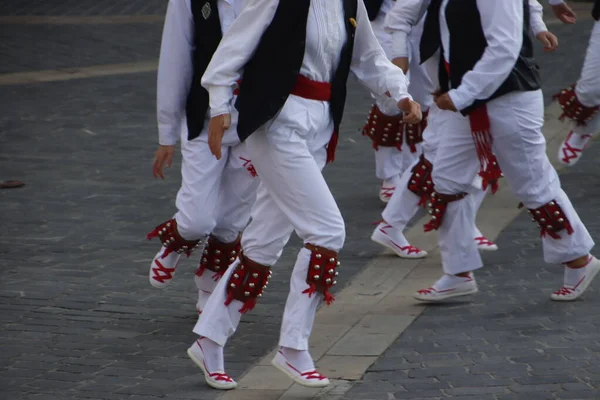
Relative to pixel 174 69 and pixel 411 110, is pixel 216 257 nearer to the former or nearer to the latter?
pixel 174 69

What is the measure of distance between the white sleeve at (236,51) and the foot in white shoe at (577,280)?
244cm

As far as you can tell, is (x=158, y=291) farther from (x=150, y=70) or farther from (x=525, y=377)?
(x=150, y=70)

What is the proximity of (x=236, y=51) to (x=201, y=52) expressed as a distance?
0.94 m

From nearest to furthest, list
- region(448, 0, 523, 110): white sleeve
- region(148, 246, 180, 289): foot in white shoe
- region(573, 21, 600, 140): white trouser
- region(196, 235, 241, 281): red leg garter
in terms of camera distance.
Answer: region(448, 0, 523, 110): white sleeve → region(196, 235, 241, 281): red leg garter → region(148, 246, 180, 289): foot in white shoe → region(573, 21, 600, 140): white trouser

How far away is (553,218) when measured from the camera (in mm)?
6531

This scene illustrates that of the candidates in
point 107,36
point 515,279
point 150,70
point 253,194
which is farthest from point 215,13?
point 107,36

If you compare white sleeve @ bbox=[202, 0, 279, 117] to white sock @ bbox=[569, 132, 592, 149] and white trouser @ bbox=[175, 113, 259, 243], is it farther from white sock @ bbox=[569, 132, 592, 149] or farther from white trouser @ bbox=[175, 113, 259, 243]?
white sock @ bbox=[569, 132, 592, 149]

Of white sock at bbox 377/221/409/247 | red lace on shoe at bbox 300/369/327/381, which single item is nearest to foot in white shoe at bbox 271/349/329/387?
red lace on shoe at bbox 300/369/327/381

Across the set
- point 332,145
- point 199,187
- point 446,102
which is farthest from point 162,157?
point 446,102

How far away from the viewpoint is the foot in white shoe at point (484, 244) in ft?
26.0

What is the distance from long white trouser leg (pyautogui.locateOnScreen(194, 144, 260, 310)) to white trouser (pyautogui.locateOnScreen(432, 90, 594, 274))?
106 centimetres

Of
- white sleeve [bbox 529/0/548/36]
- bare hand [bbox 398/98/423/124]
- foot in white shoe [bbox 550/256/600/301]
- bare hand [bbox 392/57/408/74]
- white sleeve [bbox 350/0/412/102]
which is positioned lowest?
foot in white shoe [bbox 550/256/600/301]

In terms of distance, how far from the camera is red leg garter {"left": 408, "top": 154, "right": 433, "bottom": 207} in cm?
759

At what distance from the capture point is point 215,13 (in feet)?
19.4
